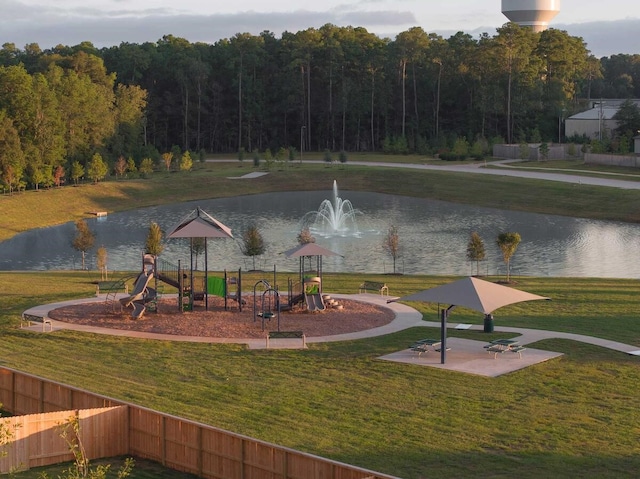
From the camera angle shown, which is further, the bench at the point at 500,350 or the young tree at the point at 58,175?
the young tree at the point at 58,175

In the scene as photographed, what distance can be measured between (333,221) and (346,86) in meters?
61.8

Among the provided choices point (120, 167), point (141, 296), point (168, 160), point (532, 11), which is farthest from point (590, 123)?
point (141, 296)

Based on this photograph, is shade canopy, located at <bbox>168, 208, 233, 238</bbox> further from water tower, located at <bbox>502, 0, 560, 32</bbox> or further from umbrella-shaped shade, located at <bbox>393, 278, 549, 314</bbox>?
water tower, located at <bbox>502, 0, 560, 32</bbox>

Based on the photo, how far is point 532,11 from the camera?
159625 mm

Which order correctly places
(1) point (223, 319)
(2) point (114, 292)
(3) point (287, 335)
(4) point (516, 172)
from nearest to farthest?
(3) point (287, 335) < (1) point (223, 319) < (2) point (114, 292) < (4) point (516, 172)

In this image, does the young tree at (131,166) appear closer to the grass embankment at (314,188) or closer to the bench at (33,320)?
the grass embankment at (314,188)

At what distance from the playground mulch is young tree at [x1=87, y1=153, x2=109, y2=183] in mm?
59260

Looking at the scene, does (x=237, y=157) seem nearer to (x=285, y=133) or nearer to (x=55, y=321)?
(x=285, y=133)

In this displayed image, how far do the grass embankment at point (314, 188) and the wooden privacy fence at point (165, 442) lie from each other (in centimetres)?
5216

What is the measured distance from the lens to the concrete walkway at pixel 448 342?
90.2 ft

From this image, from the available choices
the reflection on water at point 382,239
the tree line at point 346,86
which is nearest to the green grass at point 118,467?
the reflection on water at point 382,239

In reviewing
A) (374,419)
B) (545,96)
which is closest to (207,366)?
(374,419)

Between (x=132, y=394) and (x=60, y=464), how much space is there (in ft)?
14.2

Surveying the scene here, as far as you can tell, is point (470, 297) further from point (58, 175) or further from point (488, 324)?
point (58, 175)
